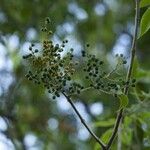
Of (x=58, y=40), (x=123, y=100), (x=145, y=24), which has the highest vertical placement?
(x=58, y=40)

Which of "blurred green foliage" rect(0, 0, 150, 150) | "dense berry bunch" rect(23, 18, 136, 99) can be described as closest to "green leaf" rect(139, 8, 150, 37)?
"dense berry bunch" rect(23, 18, 136, 99)

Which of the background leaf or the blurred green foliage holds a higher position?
the blurred green foliage

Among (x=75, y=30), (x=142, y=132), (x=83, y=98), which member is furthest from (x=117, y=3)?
(x=142, y=132)

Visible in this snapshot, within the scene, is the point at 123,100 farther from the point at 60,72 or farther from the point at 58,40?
the point at 58,40

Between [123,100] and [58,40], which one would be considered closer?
[123,100]

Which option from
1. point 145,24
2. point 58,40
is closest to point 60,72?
point 145,24

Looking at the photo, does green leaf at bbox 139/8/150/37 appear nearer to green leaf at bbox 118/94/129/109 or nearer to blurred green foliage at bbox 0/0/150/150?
green leaf at bbox 118/94/129/109
